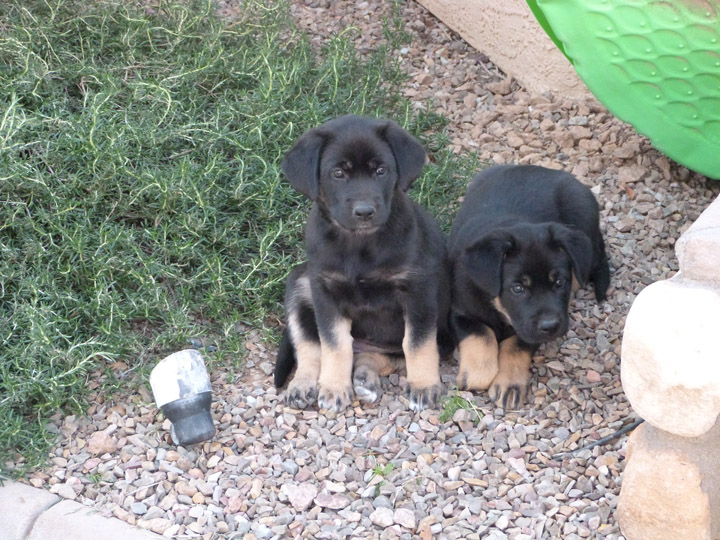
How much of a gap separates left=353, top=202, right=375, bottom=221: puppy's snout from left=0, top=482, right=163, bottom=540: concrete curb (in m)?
1.44

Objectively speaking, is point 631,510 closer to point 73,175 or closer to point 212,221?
point 212,221

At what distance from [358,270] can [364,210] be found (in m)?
0.36

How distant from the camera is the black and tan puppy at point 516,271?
393 cm

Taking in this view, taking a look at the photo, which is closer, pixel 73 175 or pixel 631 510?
pixel 631 510

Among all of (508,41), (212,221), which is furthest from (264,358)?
(508,41)

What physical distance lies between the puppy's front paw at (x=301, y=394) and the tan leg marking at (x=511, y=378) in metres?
0.79

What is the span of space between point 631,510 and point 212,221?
2515mm

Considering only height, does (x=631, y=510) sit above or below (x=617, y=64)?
below

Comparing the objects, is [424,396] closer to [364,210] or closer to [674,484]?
[364,210]

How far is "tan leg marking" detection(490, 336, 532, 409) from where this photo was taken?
13.2 ft

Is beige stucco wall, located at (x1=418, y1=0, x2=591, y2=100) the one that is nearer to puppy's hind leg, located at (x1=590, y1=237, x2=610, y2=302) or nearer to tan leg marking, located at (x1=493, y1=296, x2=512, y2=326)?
puppy's hind leg, located at (x1=590, y1=237, x2=610, y2=302)

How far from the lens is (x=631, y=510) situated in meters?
2.94

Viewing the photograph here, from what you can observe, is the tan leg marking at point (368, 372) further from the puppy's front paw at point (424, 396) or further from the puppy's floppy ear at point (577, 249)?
the puppy's floppy ear at point (577, 249)

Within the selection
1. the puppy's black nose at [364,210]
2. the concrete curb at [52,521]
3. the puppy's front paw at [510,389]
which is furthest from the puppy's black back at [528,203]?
the concrete curb at [52,521]
